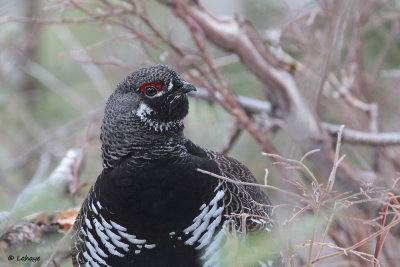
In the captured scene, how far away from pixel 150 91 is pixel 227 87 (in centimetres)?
104

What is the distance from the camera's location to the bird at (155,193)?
256 cm

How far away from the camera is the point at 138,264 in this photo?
262 cm

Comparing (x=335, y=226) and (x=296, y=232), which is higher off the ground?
(x=296, y=232)

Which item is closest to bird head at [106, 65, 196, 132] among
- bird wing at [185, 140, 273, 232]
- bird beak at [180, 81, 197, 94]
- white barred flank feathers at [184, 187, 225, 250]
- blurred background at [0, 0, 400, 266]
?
bird beak at [180, 81, 197, 94]

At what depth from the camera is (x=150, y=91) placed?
263 cm

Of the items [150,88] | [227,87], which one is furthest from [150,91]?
[227,87]

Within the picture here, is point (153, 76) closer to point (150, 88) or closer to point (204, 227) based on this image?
point (150, 88)

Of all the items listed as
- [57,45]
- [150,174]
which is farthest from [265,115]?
[57,45]

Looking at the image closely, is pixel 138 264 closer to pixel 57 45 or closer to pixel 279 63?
pixel 279 63

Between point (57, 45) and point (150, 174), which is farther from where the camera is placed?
point (57, 45)

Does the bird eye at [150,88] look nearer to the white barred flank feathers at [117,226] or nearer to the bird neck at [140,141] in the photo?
the bird neck at [140,141]

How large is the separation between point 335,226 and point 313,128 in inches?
23.9

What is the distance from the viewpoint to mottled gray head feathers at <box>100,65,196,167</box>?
2625 millimetres

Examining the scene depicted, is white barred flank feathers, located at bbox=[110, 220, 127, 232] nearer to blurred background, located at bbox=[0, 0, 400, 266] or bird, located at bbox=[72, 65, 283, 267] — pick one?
bird, located at bbox=[72, 65, 283, 267]
